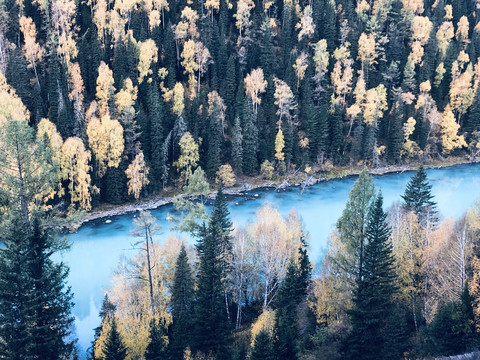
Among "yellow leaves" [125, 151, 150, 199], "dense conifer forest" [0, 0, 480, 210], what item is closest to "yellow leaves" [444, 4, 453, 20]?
"dense conifer forest" [0, 0, 480, 210]

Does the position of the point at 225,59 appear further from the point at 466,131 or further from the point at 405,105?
the point at 466,131

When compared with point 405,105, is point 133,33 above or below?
above

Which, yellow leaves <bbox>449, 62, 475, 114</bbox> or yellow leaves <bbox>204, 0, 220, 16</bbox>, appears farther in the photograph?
yellow leaves <bbox>449, 62, 475, 114</bbox>

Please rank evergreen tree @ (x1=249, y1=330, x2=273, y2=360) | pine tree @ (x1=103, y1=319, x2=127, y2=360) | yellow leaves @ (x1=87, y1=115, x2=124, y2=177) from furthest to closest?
1. yellow leaves @ (x1=87, y1=115, x2=124, y2=177)
2. pine tree @ (x1=103, y1=319, x2=127, y2=360)
3. evergreen tree @ (x1=249, y1=330, x2=273, y2=360)

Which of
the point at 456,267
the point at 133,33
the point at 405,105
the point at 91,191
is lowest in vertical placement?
the point at 456,267

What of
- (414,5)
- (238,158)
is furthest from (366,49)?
(238,158)

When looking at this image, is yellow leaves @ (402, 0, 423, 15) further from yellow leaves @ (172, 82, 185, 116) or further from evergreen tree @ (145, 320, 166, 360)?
evergreen tree @ (145, 320, 166, 360)

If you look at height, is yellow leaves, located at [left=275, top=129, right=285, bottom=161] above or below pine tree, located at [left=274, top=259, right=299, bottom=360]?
above

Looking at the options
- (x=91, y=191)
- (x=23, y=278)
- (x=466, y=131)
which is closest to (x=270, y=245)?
(x=23, y=278)
